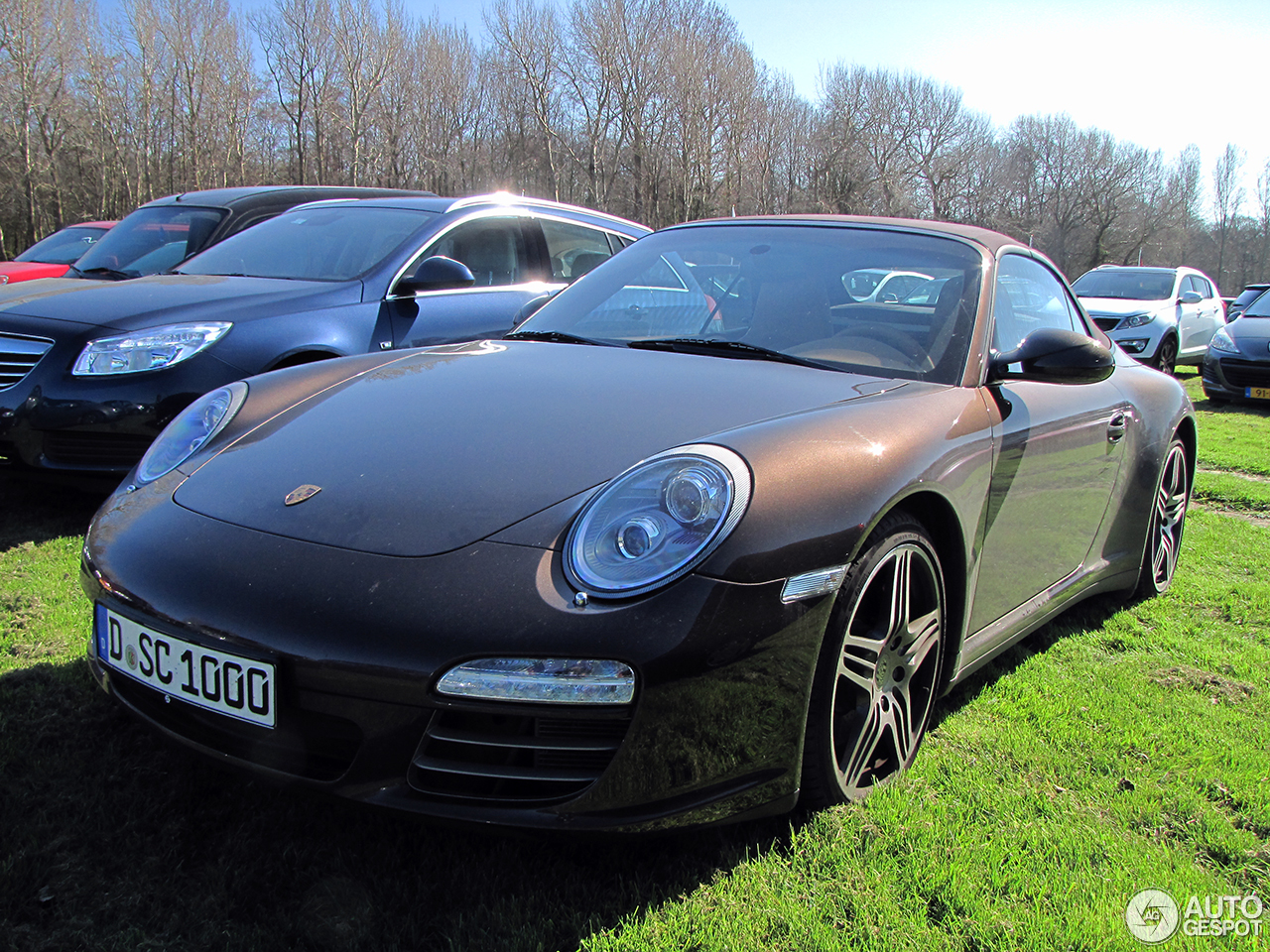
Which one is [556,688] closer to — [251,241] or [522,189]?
[251,241]

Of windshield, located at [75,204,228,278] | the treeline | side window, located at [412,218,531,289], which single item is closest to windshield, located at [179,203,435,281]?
side window, located at [412,218,531,289]

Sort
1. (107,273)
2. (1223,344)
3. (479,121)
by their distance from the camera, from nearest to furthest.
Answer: (107,273)
(1223,344)
(479,121)

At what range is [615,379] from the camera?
2352 millimetres

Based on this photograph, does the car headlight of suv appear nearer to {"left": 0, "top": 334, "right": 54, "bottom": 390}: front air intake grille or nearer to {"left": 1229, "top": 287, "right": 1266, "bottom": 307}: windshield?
{"left": 1229, "top": 287, "right": 1266, "bottom": 307}: windshield

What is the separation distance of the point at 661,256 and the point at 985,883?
210 centimetres

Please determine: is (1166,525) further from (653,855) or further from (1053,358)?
(653,855)

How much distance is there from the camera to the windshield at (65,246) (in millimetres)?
11109

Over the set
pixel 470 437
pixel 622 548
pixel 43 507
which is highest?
pixel 470 437

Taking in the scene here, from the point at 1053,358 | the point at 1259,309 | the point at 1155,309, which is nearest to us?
the point at 1053,358

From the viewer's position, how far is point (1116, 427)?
3180 millimetres

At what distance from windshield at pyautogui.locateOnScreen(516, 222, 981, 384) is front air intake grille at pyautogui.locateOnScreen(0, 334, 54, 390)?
2.34 meters

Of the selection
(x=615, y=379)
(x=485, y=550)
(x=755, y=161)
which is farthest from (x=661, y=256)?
(x=755, y=161)

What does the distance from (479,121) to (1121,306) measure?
48.7 metres

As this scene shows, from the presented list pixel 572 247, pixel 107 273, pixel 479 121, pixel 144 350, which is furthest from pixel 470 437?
pixel 479 121
